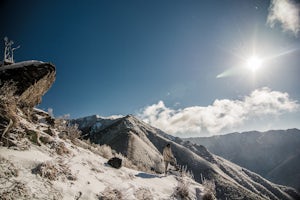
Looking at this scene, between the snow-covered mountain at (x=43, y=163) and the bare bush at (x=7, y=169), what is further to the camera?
the snow-covered mountain at (x=43, y=163)

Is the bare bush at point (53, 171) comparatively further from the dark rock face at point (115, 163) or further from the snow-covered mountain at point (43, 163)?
→ the dark rock face at point (115, 163)

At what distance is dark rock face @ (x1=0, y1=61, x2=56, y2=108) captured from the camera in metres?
8.44

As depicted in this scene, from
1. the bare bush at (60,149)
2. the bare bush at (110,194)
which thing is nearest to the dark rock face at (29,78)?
the bare bush at (60,149)

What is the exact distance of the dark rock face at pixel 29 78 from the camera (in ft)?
27.7

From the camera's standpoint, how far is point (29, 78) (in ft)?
29.5

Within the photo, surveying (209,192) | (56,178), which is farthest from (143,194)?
(209,192)

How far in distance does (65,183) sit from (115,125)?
9437 cm

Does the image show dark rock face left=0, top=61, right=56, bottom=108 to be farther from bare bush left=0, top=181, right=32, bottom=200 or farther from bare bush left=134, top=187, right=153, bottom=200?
bare bush left=134, top=187, right=153, bottom=200

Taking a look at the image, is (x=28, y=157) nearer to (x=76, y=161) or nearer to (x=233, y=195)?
(x=76, y=161)

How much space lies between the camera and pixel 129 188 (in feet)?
24.2

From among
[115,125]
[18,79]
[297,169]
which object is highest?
[297,169]

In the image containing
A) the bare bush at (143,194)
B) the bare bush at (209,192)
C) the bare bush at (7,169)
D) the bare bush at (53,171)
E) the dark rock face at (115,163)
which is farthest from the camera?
the dark rock face at (115,163)

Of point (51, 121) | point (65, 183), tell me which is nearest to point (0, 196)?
point (65, 183)

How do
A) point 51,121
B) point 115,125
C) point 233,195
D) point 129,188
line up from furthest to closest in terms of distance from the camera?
point 115,125 → point 233,195 → point 51,121 → point 129,188
